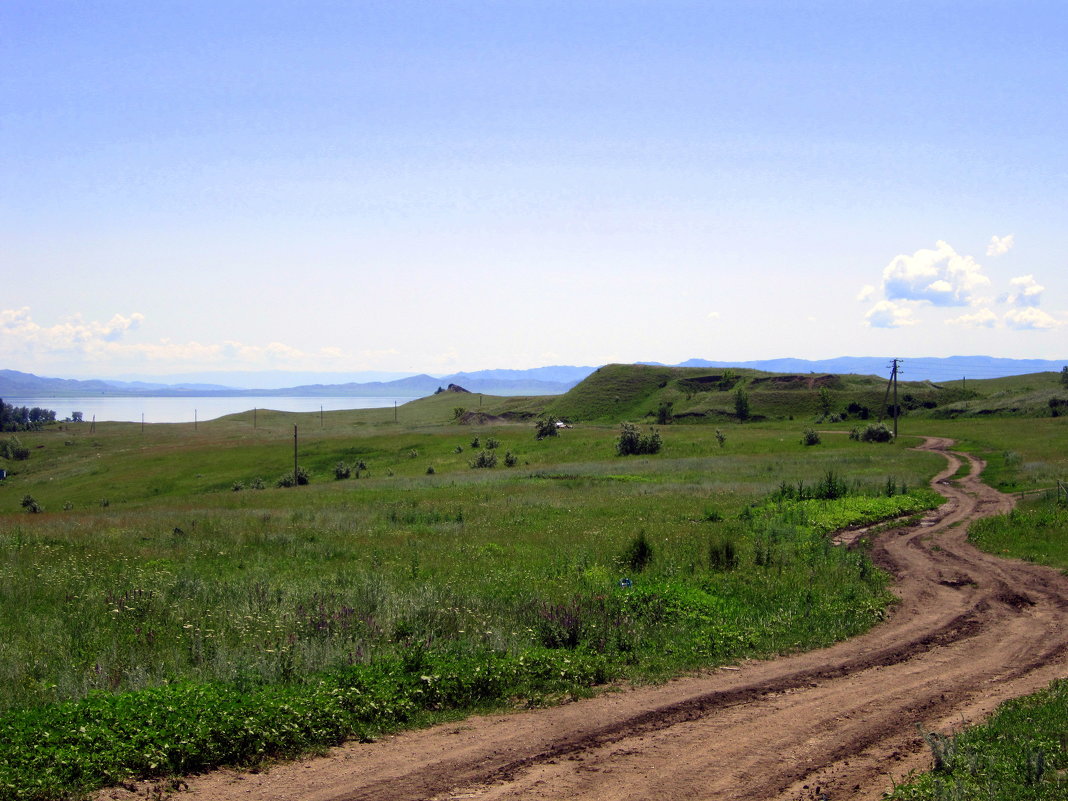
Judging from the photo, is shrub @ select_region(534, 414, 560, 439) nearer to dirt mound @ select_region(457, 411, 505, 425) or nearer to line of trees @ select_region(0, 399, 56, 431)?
dirt mound @ select_region(457, 411, 505, 425)

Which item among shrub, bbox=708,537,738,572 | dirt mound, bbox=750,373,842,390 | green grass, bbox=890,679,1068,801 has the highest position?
dirt mound, bbox=750,373,842,390

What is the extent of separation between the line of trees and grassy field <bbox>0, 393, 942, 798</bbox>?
16250cm

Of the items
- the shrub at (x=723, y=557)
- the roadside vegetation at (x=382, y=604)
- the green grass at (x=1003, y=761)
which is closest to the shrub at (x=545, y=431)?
the roadside vegetation at (x=382, y=604)

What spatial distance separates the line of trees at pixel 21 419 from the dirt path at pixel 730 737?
618 ft

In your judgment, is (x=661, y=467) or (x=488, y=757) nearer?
(x=488, y=757)

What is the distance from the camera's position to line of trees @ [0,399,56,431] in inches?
6437

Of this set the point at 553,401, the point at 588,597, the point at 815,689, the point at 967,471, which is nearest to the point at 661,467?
the point at 967,471

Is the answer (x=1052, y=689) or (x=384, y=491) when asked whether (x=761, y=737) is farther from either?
(x=384, y=491)

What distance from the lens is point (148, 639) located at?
39.2ft

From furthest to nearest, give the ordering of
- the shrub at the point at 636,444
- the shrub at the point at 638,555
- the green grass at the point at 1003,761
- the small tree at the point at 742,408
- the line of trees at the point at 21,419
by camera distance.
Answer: the line of trees at the point at 21,419, the small tree at the point at 742,408, the shrub at the point at 636,444, the shrub at the point at 638,555, the green grass at the point at 1003,761

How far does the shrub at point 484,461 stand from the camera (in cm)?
6938

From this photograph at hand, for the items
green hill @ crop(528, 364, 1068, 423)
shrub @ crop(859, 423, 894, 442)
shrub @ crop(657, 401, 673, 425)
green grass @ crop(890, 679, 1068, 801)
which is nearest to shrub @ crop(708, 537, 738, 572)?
green grass @ crop(890, 679, 1068, 801)

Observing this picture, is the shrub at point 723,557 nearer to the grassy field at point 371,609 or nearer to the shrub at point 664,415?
the grassy field at point 371,609

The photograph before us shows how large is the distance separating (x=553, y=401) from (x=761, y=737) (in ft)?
558
